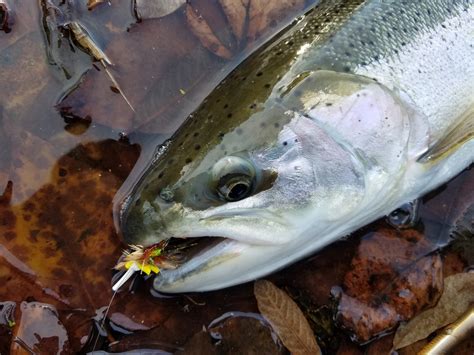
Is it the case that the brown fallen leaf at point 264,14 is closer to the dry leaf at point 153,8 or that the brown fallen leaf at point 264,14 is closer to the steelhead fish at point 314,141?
the steelhead fish at point 314,141

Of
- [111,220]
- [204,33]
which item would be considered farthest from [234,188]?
[204,33]

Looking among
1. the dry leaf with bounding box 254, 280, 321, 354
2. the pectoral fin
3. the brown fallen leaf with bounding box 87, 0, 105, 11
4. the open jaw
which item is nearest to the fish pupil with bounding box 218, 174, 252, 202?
the open jaw

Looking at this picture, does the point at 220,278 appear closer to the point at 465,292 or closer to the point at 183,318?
the point at 183,318

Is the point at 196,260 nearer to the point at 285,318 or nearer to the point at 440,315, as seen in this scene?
the point at 285,318

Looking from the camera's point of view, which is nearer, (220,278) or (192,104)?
(220,278)

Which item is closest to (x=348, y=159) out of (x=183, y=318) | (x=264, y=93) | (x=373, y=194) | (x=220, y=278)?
(x=373, y=194)

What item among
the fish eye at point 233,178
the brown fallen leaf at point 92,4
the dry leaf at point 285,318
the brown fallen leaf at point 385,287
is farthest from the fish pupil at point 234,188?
the brown fallen leaf at point 92,4
